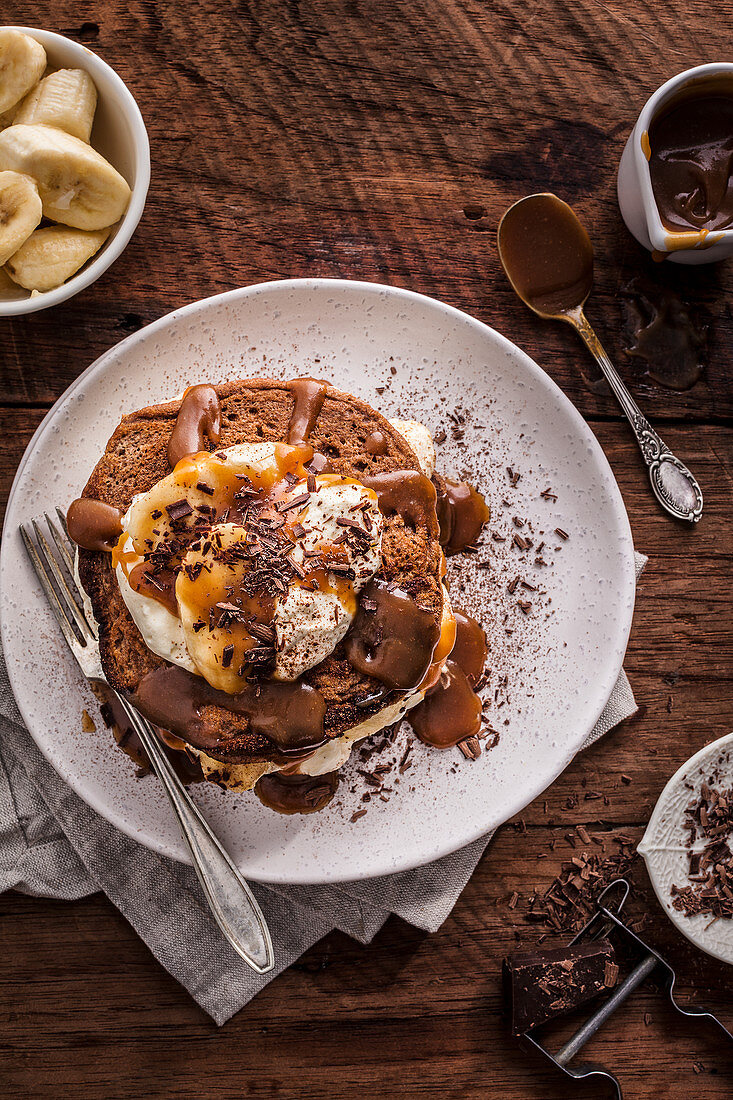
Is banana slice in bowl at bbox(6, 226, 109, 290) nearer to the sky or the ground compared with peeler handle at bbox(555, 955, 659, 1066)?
nearer to the sky

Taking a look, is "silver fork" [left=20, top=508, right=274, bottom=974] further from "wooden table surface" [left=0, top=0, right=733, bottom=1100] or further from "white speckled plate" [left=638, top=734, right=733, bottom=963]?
"white speckled plate" [left=638, top=734, right=733, bottom=963]

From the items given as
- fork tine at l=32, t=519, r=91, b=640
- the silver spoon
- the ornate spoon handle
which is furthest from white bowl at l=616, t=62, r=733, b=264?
fork tine at l=32, t=519, r=91, b=640

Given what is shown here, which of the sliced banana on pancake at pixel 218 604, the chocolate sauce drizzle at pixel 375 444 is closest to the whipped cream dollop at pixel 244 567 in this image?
the sliced banana on pancake at pixel 218 604

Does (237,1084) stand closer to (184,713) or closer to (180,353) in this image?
(184,713)

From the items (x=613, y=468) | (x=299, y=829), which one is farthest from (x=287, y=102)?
(x=299, y=829)

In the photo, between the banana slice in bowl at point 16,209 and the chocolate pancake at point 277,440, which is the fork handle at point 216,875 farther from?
the banana slice in bowl at point 16,209

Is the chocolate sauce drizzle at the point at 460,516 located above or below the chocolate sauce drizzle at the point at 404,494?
below
